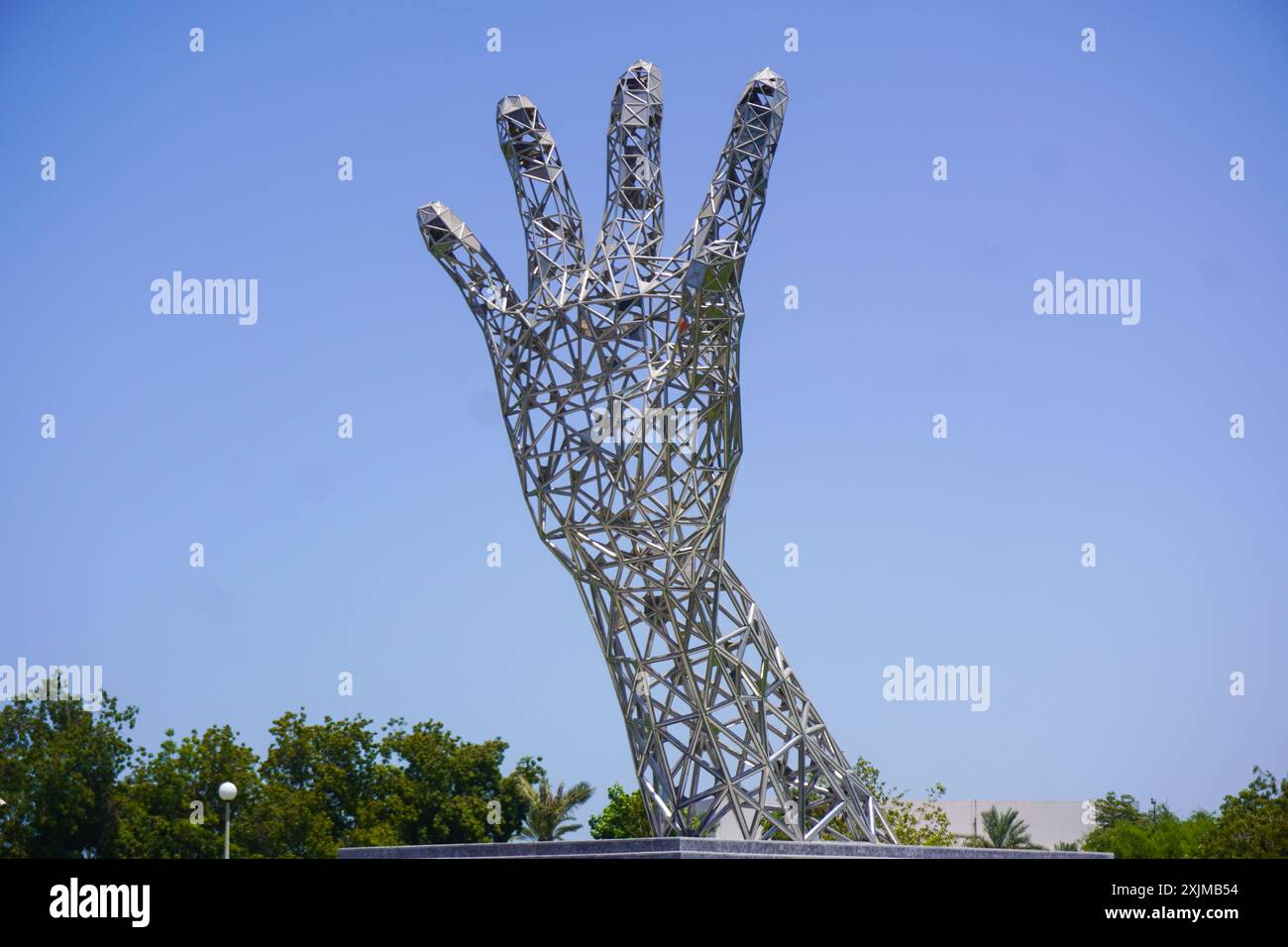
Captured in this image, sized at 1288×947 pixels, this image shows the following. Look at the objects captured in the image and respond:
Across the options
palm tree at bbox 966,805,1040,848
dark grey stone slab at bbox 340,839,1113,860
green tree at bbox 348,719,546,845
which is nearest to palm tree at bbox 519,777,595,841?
green tree at bbox 348,719,546,845

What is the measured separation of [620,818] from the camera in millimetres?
49188

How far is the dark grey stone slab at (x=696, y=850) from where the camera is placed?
1975 centimetres

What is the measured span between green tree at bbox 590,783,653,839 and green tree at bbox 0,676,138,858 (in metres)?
15.2

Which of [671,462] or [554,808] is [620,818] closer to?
[554,808]

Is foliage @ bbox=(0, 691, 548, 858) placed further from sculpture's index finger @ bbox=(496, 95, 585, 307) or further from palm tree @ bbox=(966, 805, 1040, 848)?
sculpture's index finger @ bbox=(496, 95, 585, 307)

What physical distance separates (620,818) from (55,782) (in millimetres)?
17509

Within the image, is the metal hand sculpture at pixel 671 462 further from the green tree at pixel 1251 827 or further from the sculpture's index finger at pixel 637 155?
the green tree at pixel 1251 827

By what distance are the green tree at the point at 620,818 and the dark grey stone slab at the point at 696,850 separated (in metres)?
22.7

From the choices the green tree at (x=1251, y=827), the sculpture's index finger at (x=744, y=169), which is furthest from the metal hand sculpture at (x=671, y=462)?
the green tree at (x=1251, y=827)
